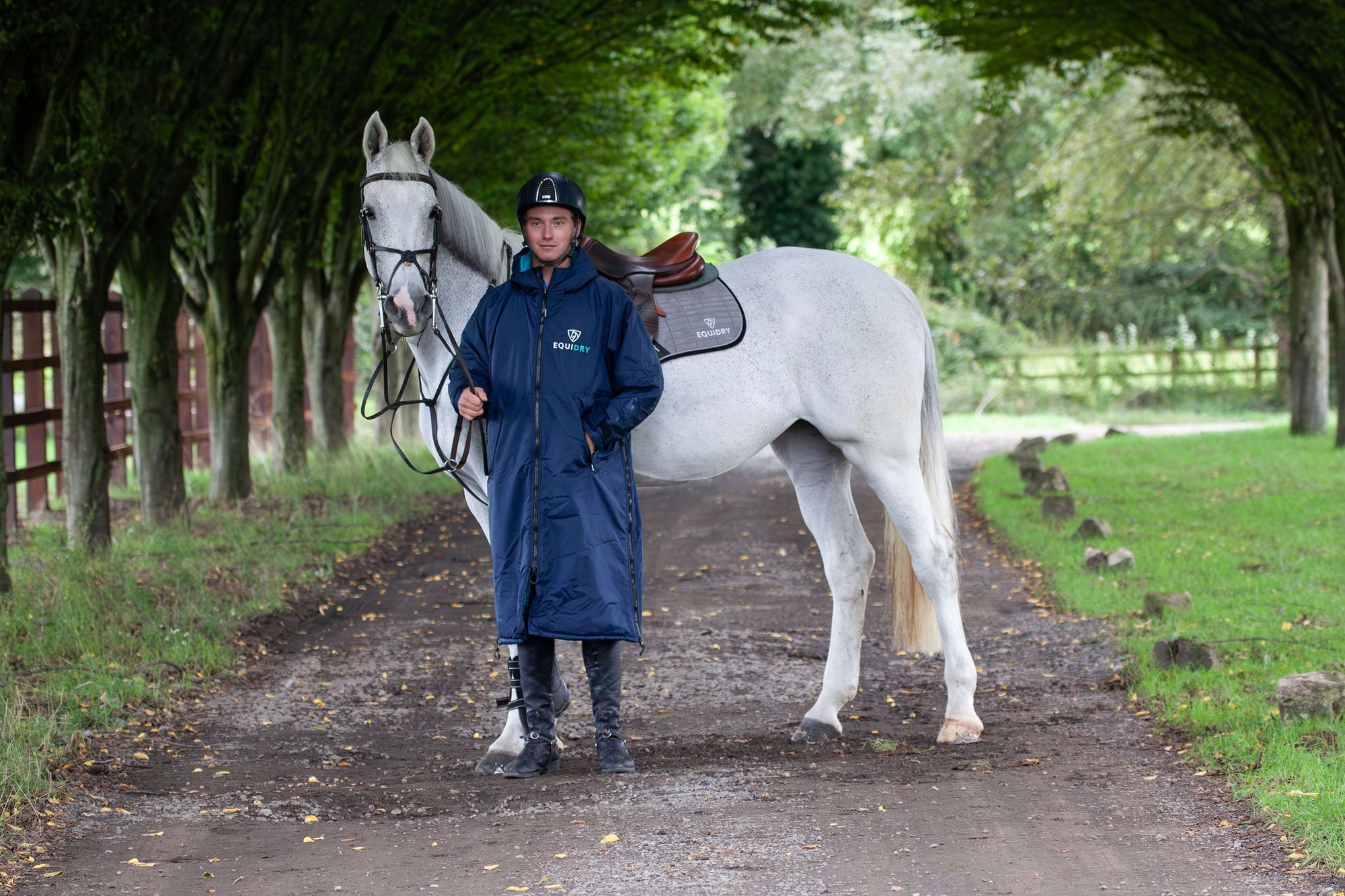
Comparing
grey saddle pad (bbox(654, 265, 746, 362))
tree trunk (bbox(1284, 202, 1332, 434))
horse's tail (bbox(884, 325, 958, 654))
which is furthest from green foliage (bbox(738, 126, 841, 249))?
grey saddle pad (bbox(654, 265, 746, 362))

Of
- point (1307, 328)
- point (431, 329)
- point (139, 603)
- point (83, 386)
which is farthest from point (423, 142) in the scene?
point (1307, 328)

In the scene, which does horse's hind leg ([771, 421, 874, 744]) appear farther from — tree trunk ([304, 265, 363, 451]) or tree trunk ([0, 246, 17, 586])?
tree trunk ([304, 265, 363, 451])

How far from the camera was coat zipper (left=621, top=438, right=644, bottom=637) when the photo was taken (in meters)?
4.97

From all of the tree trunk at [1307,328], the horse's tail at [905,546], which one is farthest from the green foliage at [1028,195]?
the horse's tail at [905,546]

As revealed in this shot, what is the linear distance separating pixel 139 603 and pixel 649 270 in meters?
4.26

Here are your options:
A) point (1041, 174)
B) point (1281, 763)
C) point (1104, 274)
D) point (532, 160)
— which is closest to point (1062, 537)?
point (1281, 763)

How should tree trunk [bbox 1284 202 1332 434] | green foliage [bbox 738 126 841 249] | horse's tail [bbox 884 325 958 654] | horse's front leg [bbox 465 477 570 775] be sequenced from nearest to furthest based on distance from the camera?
1. horse's front leg [bbox 465 477 570 775]
2. horse's tail [bbox 884 325 958 654]
3. tree trunk [bbox 1284 202 1332 434]
4. green foliage [bbox 738 126 841 249]

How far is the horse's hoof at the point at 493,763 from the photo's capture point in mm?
5105

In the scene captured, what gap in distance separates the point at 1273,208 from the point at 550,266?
81.2ft

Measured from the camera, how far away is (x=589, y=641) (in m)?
5.02

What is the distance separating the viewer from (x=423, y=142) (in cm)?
502

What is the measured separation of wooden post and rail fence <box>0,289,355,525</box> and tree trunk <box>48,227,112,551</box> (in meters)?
1.25

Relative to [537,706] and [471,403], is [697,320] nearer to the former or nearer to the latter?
[471,403]

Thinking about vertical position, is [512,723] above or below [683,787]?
above
